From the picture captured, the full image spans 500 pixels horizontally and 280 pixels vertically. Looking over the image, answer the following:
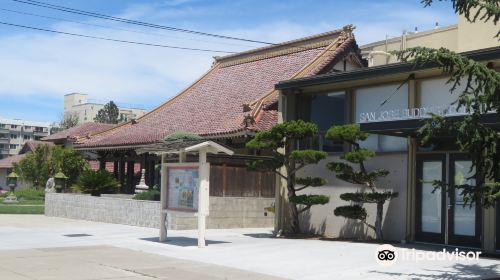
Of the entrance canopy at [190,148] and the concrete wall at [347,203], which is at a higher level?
the entrance canopy at [190,148]

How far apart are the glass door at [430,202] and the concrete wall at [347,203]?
1.44ft

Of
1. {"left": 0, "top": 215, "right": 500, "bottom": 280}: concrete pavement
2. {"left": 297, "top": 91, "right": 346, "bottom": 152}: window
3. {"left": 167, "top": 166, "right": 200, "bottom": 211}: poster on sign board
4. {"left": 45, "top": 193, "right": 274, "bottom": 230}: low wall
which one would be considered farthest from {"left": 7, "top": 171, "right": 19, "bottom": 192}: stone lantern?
{"left": 167, "top": 166, "right": 200, "bottom": 211}: poster on sign board

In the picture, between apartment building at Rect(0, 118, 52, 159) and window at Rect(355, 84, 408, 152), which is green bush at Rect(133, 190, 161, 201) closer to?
window at Rect(355, 84, 408, 152)

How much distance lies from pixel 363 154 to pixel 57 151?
2972 centimetres

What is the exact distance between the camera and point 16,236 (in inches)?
728

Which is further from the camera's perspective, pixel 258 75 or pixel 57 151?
pixel 57 151

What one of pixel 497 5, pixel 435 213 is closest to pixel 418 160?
pixel 435 213

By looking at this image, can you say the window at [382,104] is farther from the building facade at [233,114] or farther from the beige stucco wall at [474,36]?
the beige stucco wall at [474,36]

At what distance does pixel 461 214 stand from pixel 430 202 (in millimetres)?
1039

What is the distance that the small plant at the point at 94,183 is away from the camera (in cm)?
2841

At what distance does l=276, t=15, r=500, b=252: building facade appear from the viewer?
50.9 ft

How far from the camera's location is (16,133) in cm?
14812

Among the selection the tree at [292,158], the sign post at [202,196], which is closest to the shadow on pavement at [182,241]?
the sign post at [202,196]

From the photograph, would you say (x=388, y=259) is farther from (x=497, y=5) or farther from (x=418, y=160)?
(x=497, y=5)
